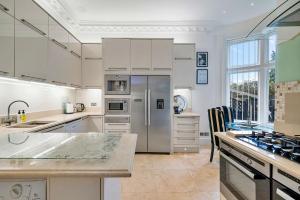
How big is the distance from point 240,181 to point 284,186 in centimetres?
62

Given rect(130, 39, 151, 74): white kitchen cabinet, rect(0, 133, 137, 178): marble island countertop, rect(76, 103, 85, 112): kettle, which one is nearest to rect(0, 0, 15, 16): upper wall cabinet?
rect(0, 133, 137, 178): marble island countertop

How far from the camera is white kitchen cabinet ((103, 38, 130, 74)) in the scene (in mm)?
5047

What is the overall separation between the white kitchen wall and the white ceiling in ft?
5.37

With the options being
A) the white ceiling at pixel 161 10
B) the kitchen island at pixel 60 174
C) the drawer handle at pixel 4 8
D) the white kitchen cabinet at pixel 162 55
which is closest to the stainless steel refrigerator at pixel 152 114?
the white kitchen cabinet at pixel 162 55

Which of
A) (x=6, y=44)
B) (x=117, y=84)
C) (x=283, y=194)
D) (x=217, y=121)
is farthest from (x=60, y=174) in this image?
(x=117, y=84)

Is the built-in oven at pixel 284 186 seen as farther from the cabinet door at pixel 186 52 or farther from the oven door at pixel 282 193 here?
the cabinet door at pixel 186 52

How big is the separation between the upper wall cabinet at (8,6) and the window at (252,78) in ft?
14.2

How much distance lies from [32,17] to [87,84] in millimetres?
2530

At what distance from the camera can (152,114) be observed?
16.6ft

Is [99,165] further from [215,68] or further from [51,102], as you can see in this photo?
[215,68]

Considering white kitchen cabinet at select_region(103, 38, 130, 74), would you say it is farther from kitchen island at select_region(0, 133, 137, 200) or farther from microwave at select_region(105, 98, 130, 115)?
kitchen island at select_region(0, 133, 137, 200)

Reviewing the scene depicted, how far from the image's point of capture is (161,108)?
16.6 ft

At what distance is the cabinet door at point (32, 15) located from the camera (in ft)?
8.68

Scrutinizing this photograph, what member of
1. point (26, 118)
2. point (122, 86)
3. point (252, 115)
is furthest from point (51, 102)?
point (252, 115)
